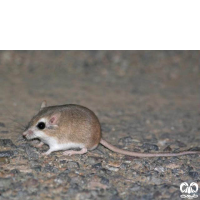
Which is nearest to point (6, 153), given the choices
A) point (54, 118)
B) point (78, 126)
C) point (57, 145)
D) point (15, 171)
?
Result: point (15, 171)

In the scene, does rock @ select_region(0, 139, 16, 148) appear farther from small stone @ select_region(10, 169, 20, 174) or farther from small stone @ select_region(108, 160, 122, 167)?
small stone @ select_region(108, 160, 122, 167)

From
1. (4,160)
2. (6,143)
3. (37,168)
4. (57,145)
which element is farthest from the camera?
(6,143)

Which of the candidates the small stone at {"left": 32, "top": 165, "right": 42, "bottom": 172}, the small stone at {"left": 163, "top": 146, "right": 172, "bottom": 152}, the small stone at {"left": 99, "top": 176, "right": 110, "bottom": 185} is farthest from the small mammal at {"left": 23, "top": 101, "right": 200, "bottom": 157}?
the small stone at {"left": 99, "top": 176, "right": 110, "bottom": 185}

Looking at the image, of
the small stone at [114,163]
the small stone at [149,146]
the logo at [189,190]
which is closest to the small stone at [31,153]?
the small stone at [114,163]

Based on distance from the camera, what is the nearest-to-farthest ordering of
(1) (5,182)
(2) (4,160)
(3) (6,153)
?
1. (1) (5,182)
2. (2) (4,160)
3. (3) (6,153)

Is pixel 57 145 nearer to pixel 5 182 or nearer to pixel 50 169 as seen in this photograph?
pixel 50 169
